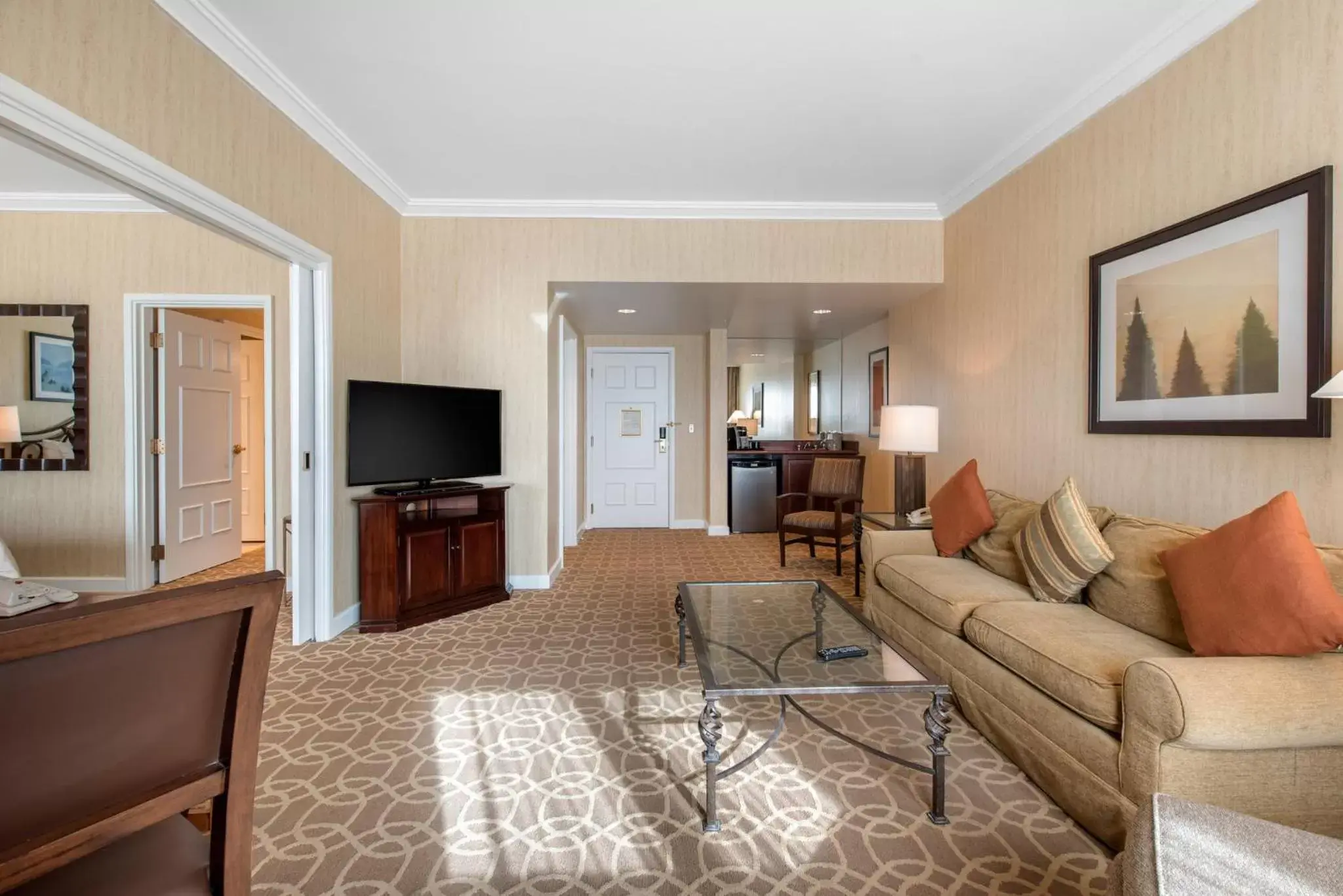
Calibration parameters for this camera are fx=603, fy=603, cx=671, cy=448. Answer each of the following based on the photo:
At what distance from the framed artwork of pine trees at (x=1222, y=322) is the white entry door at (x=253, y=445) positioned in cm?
643

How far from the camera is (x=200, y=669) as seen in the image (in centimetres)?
85

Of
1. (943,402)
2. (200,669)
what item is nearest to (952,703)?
(943,402)

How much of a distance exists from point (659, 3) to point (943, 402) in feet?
10.4

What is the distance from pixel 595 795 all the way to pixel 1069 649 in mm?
1583

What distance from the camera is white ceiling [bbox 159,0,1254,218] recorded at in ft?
7.52

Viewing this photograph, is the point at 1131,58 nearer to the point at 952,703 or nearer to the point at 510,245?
the point at 952,703

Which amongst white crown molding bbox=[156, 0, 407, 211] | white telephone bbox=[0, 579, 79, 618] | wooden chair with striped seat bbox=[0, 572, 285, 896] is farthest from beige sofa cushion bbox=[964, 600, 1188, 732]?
white crown molding bbox=[156, 0, 407, 211]

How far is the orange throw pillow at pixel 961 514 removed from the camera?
3.09m

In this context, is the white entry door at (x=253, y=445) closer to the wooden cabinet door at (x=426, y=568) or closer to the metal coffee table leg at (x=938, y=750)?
the wooden cabinet door at (x=426, y=568)

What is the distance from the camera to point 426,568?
3625 millimetres

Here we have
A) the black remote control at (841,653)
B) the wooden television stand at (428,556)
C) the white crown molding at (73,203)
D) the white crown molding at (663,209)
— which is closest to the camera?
the black remote control at (841,653)

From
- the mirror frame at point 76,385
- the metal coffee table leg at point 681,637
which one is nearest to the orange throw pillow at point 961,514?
the metal coffee table leg at point 681,637

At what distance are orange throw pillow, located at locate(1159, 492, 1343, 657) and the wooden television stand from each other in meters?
3.50

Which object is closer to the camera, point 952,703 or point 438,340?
point 952,703
